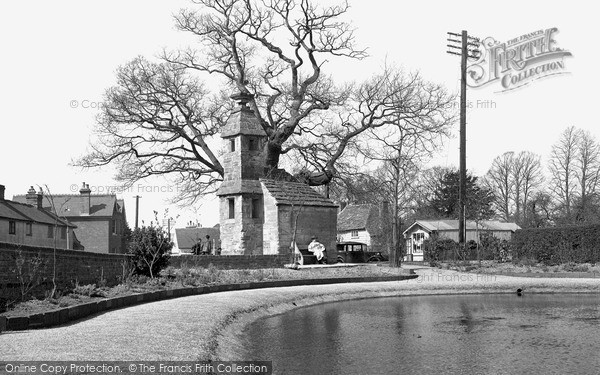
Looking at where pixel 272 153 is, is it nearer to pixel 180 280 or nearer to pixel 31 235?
pixel 180 280

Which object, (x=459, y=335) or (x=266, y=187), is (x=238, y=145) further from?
(x=459, y=335)

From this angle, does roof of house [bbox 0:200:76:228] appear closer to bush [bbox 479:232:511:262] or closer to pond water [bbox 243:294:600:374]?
bush [bbox 479:232:511:262]

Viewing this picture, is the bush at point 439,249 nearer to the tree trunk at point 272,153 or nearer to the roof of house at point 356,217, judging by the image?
the tree trunk at point 272,153

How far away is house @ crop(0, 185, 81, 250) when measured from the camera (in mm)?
47844

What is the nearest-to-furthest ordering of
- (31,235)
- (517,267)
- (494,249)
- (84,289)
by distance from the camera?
(84,289) → (517,267) → (494,249) → (31,235)

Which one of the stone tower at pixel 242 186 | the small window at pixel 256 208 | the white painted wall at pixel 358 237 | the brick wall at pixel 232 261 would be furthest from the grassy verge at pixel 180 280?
the white painted wall at pixel 358 237

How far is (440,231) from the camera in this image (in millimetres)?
59469

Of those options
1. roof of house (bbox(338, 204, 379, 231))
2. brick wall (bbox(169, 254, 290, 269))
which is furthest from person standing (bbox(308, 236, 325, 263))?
roof of house (bbox(338, 204, 379, 231))

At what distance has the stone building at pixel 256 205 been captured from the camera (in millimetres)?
36312

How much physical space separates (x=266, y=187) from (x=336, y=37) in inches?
453

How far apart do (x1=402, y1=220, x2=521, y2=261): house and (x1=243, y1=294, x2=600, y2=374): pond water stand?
37517 mm

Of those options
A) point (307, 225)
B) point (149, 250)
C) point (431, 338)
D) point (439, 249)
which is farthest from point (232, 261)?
point (439, 249)

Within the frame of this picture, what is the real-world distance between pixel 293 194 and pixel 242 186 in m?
2.87

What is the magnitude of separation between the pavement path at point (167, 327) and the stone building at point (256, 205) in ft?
29.2
